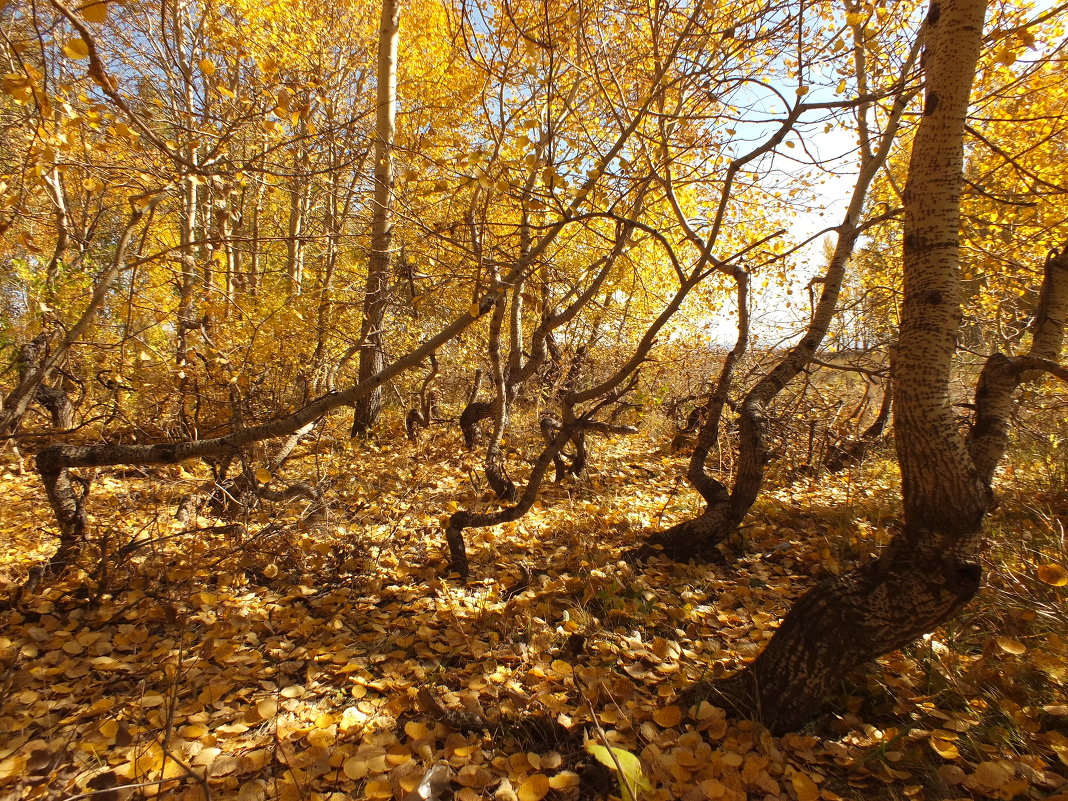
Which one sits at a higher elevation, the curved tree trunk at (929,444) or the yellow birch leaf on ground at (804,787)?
the curved tree trunk at (929,444)

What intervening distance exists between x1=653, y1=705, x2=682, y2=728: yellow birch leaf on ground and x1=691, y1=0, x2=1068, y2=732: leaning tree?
0.93ft

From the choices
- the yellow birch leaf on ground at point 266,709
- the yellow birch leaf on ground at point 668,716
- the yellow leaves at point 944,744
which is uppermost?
the yellow leaves at point 944,744

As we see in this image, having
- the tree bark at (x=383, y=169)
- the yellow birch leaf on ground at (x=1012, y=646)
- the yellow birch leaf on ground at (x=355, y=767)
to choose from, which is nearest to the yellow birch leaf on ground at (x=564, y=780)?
the yellow birch leaf on ground at (x=355, y=767)

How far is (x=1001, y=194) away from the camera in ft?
11.4

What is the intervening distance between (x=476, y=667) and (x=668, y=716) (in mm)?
903

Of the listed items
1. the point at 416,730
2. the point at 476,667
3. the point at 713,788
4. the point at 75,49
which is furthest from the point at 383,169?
the point at 713,788

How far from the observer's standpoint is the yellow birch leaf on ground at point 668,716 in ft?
6.43

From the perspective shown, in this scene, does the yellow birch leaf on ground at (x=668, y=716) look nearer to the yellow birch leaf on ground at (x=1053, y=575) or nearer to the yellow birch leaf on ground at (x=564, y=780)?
the yellow birch leaf on ground at (x=564, y=780)

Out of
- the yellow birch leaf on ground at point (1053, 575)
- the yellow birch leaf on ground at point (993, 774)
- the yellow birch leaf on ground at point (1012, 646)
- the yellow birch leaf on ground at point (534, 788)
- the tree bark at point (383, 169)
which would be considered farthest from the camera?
the tree bark at point (383, 169)

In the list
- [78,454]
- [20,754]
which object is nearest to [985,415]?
[20,754]

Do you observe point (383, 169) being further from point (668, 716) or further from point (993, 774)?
point (993, 774)

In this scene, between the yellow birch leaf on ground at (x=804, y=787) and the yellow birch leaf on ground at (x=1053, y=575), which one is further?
the yellow birch leaf on ground at (x=1053, y=575)

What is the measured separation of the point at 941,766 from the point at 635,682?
1.07m

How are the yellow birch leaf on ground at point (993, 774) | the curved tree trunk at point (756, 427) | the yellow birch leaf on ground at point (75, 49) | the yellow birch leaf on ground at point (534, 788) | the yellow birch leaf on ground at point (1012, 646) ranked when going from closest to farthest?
the yellow birch leaf on ground at point (75, 49) < the yellow birch leaf on ground at point (993, 774) < the yellow birch leaf on ground at point (534, 788) < the yellow birch leaf on ground at point (1012, 646) < the curved tree trunk at point (756, 427)
